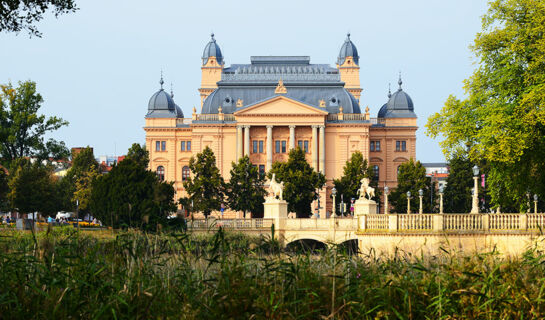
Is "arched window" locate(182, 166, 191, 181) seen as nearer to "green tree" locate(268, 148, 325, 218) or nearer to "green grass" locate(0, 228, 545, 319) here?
"green tree" locate(268, 148, 325, 218)

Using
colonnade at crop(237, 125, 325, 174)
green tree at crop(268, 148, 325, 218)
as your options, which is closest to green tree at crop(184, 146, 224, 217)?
green tree at crop(268, 148, 325, 218)

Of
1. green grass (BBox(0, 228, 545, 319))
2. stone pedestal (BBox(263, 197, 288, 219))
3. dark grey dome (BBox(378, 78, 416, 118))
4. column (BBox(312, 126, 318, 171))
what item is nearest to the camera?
green grass (BBox(0, 228, 545, 319))

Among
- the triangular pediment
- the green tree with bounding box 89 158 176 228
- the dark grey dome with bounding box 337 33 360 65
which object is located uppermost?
the dark grey dome with bounding box 337 33 360 65

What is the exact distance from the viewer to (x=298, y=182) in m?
86.3

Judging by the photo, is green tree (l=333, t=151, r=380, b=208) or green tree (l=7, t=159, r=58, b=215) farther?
green tree (l=333, t=151, r=380, b=208)

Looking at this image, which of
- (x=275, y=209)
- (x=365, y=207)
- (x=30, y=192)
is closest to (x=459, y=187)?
(x=275, y=209)

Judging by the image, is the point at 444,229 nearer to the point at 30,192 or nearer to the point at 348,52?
the point at 30,192

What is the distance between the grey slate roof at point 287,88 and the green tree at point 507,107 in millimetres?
70056

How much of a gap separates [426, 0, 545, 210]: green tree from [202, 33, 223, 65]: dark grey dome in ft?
305

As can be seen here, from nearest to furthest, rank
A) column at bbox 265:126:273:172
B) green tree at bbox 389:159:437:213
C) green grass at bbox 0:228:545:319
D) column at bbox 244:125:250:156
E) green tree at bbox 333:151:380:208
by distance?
green grass at bbox 0:228:545:319 < green tree at bbox 389:159:437:213 < green tree at bbox 333:151:380:208 < column at bbox 265:126:273:172 < column at bbox 244:125:250:156

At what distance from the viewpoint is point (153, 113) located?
120 meters

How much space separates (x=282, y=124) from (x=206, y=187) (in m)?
26.0

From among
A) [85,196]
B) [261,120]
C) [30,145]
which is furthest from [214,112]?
[30,145]

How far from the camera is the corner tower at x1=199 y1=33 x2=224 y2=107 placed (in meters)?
133
